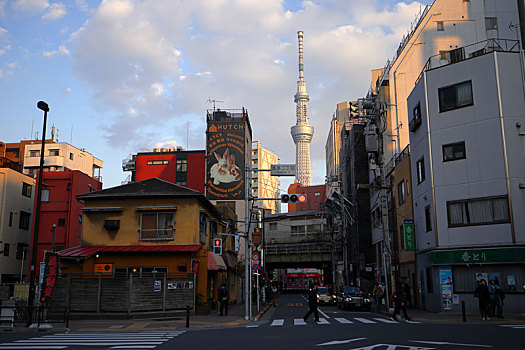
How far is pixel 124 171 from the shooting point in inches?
3359

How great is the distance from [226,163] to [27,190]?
23881 mm

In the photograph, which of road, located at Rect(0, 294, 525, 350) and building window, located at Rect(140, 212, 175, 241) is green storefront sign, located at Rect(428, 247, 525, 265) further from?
building window, located at Rect(140, 212, 175, 241)

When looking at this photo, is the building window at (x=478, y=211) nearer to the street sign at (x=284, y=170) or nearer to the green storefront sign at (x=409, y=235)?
the green storefront sign at (x=409, y=235)

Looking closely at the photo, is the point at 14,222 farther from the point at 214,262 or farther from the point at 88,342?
the point at 88,342

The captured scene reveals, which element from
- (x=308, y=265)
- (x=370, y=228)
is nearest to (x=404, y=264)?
(x=370, y=228)

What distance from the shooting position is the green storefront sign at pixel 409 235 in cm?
3238

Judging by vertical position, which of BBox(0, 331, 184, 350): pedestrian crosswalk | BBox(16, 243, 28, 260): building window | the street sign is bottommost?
BBox(0, 331, 184, 350): pedestrian crosswalk

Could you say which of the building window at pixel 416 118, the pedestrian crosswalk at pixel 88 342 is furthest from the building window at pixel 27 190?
the building window at pixel 416 118

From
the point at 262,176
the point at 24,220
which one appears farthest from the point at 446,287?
the point at 262,176

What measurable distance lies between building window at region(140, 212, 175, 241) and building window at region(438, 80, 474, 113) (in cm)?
1849

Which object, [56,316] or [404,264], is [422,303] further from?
[56,316]

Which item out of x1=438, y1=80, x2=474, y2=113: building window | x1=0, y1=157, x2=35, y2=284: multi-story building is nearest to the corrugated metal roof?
x1=438, y1=80, x2=474, y2=113: building window

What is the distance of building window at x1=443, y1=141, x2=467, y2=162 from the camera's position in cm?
2819

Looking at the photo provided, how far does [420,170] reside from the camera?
32.1m
